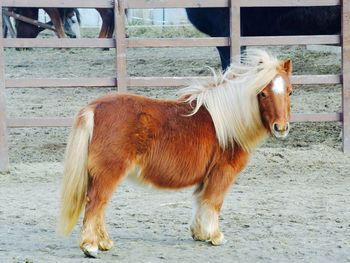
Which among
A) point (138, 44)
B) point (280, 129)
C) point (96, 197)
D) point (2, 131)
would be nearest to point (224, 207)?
point (280, 129)

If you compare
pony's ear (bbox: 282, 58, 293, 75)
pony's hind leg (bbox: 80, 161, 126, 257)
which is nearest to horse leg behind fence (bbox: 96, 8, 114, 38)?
pony's ear (bbox: 282, 58, 293, 75)

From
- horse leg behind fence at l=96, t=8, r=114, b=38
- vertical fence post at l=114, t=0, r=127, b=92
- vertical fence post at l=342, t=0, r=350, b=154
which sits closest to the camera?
vertical fence post at l=114, t=0, r=127, b=92

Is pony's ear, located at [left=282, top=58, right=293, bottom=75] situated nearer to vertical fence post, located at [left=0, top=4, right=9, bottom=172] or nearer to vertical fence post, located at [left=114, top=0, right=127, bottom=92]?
vertical fence post, located at [left=114, top=0, right=127, bottom=92]

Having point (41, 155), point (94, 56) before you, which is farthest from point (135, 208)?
point (94, 56)

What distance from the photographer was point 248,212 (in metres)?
6.30

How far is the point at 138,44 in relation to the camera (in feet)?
26.3

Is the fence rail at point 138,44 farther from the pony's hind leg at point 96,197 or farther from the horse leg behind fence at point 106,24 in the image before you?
the horse leg behind fence at point 106,24

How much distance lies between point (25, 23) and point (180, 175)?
1269 cm

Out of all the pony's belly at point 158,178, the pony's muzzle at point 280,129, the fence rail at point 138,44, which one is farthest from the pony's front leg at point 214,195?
the fence rail at point 138,44

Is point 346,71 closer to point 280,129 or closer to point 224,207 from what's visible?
point 224,207

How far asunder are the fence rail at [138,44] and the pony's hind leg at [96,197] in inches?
113

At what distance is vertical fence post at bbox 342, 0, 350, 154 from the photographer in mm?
8211

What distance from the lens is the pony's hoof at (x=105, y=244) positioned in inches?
204

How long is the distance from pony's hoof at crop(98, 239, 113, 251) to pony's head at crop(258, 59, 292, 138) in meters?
1.19
